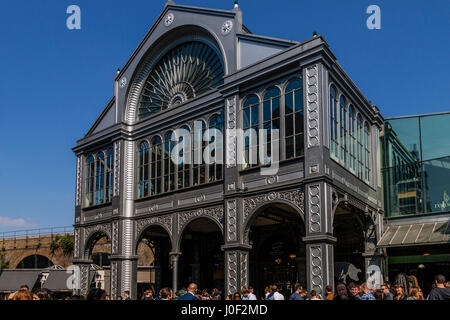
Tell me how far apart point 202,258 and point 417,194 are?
1220cm

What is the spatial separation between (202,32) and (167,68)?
314cm

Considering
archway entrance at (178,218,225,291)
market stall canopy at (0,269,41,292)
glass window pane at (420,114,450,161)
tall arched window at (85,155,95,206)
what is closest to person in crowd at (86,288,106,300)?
archway entrance at (178,218,225,291)

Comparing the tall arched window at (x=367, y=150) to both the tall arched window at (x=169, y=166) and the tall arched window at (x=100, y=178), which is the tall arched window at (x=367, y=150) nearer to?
the tall arched window at (x=169, y=166)

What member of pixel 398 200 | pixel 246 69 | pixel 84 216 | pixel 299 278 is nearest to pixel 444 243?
pixel 398 200

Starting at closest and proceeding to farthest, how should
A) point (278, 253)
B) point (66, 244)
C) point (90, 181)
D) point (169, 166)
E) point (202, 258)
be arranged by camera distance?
point (169, 166), point (278, 253), point (202, 258), point (90, 181), point (66, 244)

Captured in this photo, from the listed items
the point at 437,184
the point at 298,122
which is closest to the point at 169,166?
the point at 298,122

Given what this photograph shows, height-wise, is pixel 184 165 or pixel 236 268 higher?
pixel 184 165

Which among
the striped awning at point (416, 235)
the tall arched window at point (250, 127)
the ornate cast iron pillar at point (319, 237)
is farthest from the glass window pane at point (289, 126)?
the striped awning at point (416, 235)

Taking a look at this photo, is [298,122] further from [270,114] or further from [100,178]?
[100,178]

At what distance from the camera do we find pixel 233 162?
2161 cm

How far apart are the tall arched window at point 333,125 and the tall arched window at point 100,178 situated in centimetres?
1401
